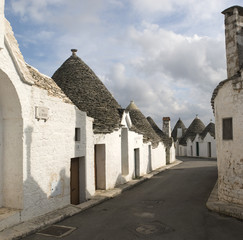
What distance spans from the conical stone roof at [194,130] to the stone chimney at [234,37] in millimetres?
29525

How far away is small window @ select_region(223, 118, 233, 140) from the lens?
8555 millimetres

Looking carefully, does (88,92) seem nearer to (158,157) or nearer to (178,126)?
(158,157)

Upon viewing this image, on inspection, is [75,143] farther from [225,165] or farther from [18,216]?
[225,165]

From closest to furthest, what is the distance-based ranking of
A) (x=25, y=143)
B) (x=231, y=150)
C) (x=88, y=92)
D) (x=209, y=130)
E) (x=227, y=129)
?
(x=25, y=143) < (x=231, y=150) < (x=227, y=129) < (x=88, y=92) < (x=209, y=130)

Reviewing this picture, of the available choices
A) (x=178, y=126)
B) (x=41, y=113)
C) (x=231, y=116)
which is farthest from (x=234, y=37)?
(x=178, y=126)

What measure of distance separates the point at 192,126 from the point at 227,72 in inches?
1235

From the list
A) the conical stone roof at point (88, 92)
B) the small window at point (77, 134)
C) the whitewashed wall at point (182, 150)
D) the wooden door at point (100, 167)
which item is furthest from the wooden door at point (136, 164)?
the whitewashed wall at point (182, 150)

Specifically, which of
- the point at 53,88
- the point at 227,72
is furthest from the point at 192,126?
the point at 53,88

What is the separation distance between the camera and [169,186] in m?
13.3

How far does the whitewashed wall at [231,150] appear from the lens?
8.13 metres

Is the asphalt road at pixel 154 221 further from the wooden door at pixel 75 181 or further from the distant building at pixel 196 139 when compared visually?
the distant building at pixel 196 139

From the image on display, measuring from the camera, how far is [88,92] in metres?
13.5

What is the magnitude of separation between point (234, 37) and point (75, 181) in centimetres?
781

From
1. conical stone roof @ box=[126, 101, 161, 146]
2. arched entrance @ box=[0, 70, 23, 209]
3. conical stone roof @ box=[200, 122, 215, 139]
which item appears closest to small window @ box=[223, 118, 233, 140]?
arched entrance @ box=[0, 70, 23, 209]
